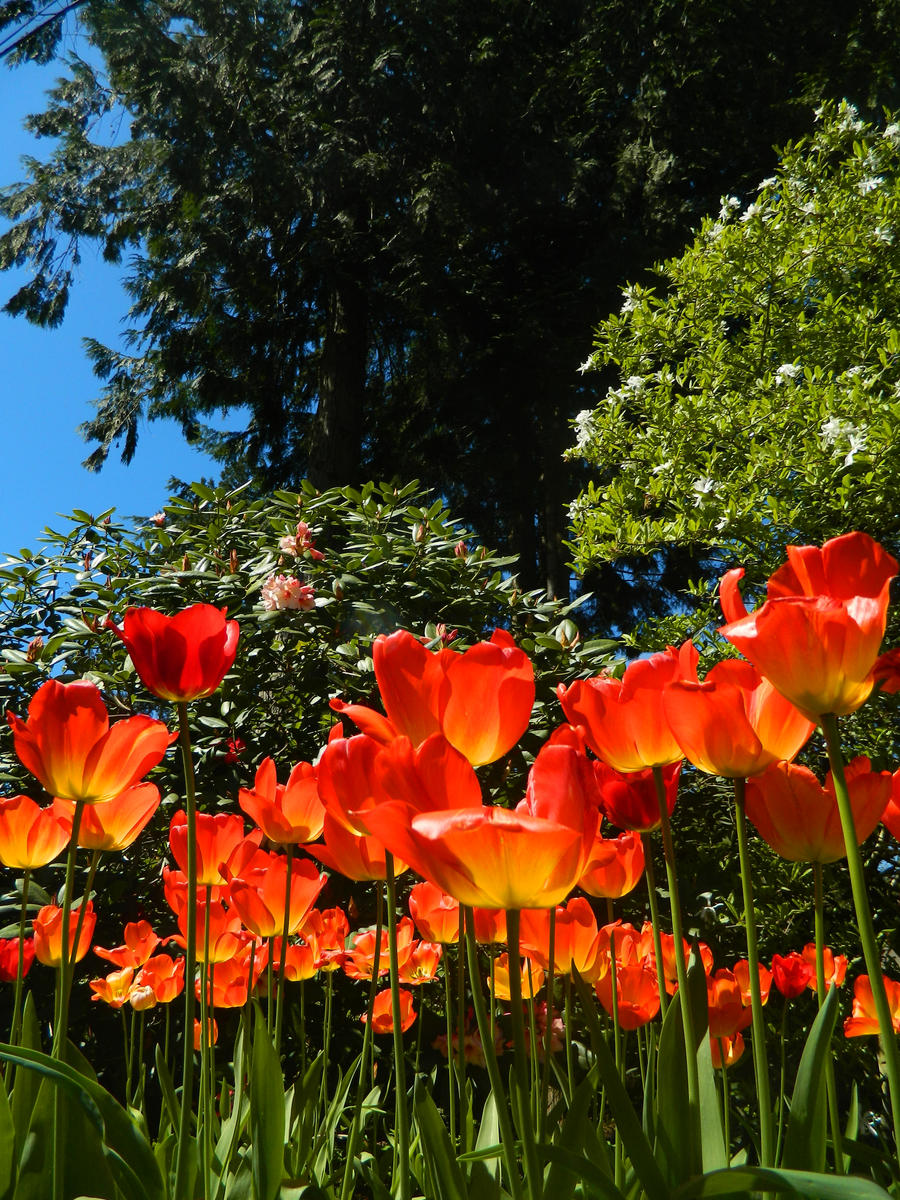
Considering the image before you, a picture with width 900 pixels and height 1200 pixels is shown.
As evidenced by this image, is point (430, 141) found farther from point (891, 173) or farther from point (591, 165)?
point (891, 173)

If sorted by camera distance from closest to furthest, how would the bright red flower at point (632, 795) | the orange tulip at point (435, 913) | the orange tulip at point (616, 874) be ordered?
1. the bright red flower at point (632, 795)
2. the orange tulip at point (616, 874)
3. the orange tulip at point (435, 913)

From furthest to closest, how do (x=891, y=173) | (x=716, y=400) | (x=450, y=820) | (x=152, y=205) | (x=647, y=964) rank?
(x=152, y=205)
(x=891, y=173)
(x=716, y=400)
(x=647, y=964)
(x=450, y=820)

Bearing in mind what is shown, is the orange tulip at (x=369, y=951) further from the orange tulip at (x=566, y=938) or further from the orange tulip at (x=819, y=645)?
the orange tulip at (x=819, y=645)

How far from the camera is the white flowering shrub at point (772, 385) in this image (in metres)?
3.91

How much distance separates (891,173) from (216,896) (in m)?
6.22

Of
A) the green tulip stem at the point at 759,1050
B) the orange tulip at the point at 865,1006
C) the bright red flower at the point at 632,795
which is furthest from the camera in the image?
the orange tulip at the point at 865,1006

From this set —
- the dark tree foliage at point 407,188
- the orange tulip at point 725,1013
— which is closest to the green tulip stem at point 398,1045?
the orange tulip at point 725,1013

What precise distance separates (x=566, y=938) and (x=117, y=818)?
52 cm

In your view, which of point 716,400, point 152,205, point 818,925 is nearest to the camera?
point 818,925

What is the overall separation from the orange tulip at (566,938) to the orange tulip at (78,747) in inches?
16.2

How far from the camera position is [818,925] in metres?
0.70

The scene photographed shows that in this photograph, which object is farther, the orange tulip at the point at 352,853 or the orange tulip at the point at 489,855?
the orange tulip at the point at 352,853

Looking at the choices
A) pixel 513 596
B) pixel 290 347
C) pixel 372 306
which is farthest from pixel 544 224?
pixel 513 596

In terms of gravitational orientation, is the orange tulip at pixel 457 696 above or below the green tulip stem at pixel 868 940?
above
